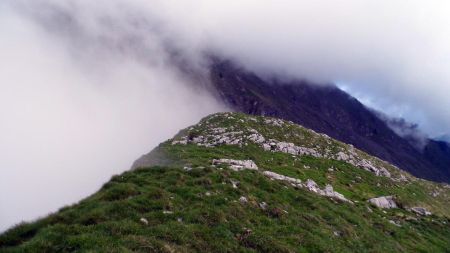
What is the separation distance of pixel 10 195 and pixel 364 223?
18033 cm

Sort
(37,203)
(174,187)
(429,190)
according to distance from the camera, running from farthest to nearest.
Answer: (37,203), (429,190), (174,187)

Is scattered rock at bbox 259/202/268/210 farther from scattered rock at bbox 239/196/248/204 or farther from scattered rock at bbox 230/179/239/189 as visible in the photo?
scattered rock at bbox 230/179/239/189

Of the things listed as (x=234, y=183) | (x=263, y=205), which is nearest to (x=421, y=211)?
(x=234, y=183)

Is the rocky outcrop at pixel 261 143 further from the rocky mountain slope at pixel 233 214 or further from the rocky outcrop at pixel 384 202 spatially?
the rocky outcrop at pixel 384 202

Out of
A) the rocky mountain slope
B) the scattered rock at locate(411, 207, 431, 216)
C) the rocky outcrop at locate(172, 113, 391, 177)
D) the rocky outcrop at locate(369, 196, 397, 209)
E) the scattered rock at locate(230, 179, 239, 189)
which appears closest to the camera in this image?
the rocky mountain slope

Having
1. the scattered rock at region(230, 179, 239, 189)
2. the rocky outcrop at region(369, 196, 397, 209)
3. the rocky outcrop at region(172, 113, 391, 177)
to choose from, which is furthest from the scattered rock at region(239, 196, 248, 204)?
the rocky outcrop at region(172, 113, 391, 177)

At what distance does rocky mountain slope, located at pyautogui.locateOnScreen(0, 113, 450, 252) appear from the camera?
20.3m

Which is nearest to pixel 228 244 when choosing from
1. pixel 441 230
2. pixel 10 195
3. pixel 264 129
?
pixel 441 230

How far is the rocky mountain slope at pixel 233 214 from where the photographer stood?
66.5 feet

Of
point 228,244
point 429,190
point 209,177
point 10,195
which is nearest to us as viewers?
point 228,244

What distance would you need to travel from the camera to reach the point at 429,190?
7394 cm

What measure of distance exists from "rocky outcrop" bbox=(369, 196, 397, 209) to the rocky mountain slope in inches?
6.3

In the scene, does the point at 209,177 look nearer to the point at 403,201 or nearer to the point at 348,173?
the point at 403,201

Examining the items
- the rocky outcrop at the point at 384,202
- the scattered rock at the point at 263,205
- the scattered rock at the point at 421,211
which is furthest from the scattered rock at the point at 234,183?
the scattered rock at the point at 421,211
